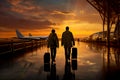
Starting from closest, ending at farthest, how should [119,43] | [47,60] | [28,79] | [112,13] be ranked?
[28,79] → [47,60] → [119,43] → [112,13]

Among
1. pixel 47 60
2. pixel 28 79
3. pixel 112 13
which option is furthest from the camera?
pixel 112 13

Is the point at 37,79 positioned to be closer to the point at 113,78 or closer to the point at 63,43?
the point at 113,78

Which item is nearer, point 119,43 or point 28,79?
point 28,79

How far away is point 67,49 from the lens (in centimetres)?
1475

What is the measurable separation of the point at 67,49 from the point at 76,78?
5.83m

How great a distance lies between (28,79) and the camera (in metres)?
8.71

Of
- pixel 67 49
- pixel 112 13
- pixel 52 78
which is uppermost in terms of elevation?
pixel 112 13

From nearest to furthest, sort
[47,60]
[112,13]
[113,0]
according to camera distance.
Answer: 1. [47,60]
2. [113,0]
3. [112,13]

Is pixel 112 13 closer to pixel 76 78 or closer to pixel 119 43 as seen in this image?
pixel 119 43

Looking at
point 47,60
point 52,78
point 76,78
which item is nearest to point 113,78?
point 76,78

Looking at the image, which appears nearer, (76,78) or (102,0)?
(76,78)

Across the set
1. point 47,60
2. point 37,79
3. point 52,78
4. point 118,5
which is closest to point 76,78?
point 52,78

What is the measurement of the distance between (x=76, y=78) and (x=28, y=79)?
1.75m

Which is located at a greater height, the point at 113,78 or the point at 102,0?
the point at 102,0
